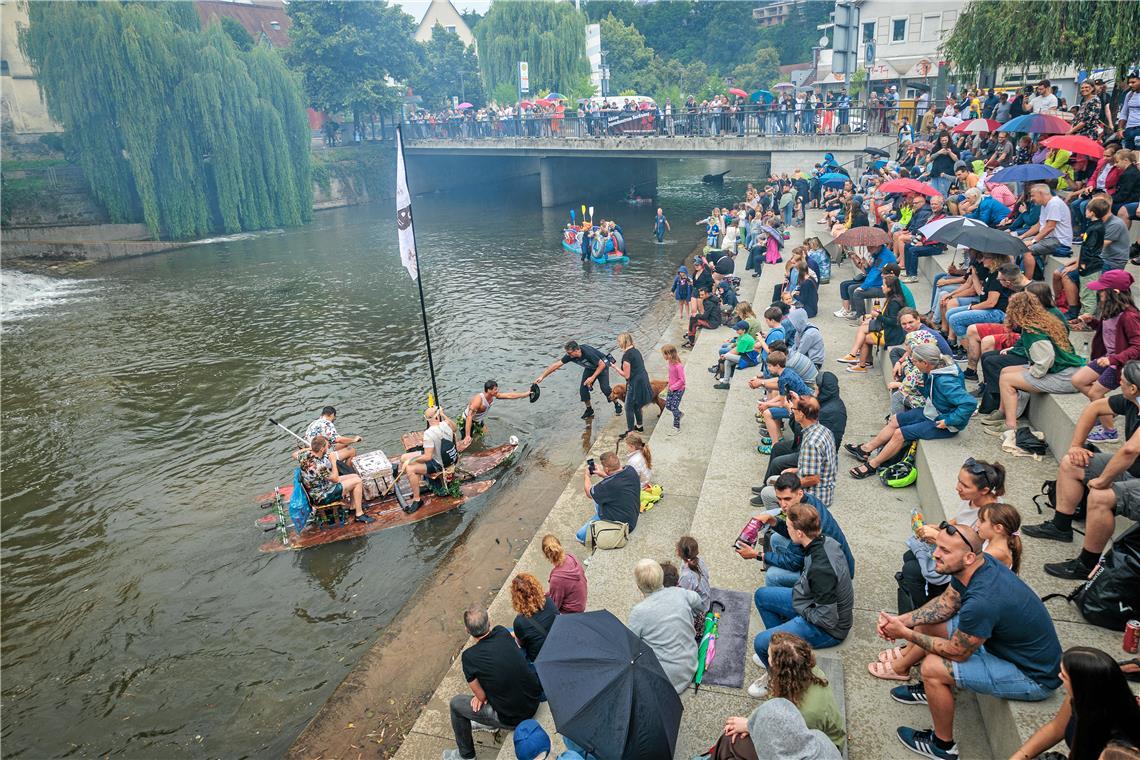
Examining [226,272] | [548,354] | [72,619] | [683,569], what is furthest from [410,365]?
[226,272]

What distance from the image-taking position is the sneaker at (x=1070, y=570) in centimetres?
567

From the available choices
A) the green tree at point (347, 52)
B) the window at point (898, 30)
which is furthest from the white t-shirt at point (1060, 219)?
the green tree at point (347, 52)

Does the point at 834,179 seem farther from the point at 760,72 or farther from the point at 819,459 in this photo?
the point at 760,72

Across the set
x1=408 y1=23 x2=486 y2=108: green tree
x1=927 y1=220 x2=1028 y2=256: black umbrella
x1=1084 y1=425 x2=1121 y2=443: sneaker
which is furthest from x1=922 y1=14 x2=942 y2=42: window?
x1=1084 y1=425 x2=1121 y2=443: sneaker

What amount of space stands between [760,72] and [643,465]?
8673 cm

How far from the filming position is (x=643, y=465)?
29.5ft

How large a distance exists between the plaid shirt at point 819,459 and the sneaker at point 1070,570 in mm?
1994

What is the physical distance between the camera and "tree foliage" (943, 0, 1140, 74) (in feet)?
53.2

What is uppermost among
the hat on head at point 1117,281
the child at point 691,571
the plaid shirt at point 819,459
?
the hat on head at point 1117,281

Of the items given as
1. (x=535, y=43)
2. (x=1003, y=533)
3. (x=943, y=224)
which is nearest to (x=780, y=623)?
(x=1003, y=533)

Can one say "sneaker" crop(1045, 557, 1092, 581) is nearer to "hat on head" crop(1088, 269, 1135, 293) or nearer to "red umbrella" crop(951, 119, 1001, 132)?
"hat on head" crop(1088, 269, 1135, 293)

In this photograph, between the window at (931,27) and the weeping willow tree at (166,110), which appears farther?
the window at (931,27)

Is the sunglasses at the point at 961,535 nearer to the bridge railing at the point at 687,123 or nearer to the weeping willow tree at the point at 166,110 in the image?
the bridge railing at the point at 687,123

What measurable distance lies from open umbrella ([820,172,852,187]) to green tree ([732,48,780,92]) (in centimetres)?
6357
